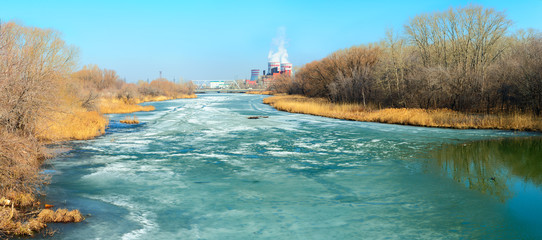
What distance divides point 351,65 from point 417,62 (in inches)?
361

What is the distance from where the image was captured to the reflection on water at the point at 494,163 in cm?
1012

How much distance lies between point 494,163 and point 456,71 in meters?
14.6

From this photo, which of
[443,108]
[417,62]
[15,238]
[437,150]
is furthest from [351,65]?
[15,238]

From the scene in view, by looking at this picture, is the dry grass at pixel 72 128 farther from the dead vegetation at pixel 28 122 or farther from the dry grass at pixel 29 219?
the dry grass at pixel 29 219

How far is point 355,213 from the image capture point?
25.3 feet

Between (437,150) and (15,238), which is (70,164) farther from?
(437,150)

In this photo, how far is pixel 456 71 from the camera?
2567 cm

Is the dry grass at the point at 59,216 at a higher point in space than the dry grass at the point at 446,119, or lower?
lower

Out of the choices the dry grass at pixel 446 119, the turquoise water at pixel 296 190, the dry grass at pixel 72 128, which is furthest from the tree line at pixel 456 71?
the dry grass at pixel 72 128

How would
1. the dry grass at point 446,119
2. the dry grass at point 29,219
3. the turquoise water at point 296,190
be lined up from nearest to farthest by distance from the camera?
the dry grass at point 29,219, the turquoise water at point 296,190, the dry grass at point 446,119

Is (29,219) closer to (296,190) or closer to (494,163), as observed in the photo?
(296,190)

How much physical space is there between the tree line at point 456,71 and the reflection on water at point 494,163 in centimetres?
605

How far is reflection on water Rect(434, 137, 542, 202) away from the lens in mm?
10125

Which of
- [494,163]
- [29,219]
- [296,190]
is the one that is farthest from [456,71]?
[29,219]
